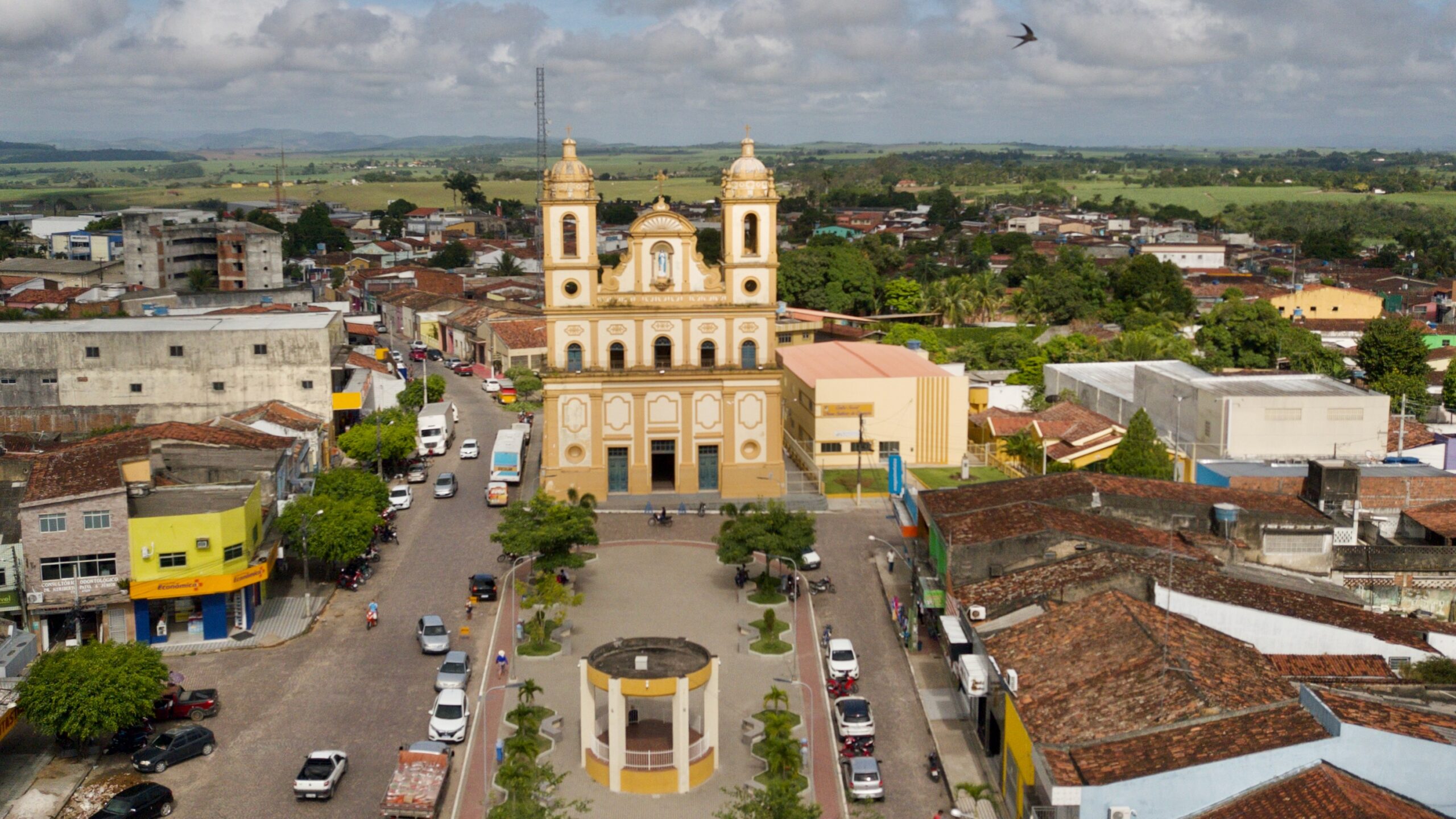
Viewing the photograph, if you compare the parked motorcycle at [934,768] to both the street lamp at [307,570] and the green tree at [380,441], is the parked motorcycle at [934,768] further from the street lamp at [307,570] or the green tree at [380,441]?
the green tree at [380,441]

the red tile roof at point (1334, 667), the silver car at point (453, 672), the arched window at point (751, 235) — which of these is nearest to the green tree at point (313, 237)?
the arched window at point (751, 235)

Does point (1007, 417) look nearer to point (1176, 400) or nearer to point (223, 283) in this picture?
point (1176, 400)

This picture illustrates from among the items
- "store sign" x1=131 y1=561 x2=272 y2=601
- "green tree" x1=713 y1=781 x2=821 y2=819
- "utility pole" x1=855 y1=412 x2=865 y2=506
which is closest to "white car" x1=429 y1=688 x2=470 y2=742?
"green tree" x1=713 y1=781 x2=821 y2=819

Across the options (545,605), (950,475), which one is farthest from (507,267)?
(545,605)

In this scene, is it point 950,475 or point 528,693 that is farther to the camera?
point 950,475

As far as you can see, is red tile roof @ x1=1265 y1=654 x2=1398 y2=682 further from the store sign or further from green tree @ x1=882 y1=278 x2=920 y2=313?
green tree @ x1=882 y1=278 x2=920 y2=313

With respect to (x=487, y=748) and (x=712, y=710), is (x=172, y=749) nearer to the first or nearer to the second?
(x=487, y=748)
